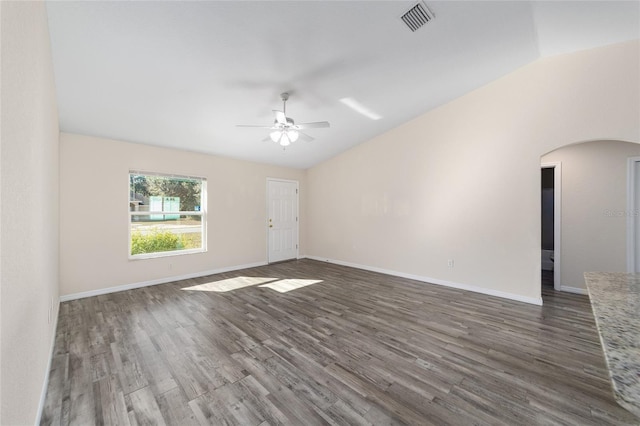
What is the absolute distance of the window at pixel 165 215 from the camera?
4.38m

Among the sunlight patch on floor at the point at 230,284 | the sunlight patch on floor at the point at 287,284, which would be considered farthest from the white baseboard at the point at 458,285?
the sunlight patch on floor at the point at 230,284

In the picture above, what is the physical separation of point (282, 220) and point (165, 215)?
265cm

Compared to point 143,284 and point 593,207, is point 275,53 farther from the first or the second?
point 593,207

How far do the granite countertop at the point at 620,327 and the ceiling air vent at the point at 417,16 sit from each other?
8.09ft

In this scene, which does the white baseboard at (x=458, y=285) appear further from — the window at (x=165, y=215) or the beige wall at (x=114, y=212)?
the window at (x=165, y=215)

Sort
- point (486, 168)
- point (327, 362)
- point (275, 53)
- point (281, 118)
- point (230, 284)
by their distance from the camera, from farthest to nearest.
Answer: point (230, 284), point (486, 168), point (281, 118), point (275, 53), point (327, 362)

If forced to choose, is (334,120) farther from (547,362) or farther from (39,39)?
(547,362)

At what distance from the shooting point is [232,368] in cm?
215

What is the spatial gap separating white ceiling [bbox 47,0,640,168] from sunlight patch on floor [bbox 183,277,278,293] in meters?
2.55

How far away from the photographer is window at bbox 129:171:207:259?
4375mm

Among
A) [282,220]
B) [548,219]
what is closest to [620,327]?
[282,220]

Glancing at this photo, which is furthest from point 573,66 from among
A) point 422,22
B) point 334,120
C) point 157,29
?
point 157,29

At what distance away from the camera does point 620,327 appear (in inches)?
36.6

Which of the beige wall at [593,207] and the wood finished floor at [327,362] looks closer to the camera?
the wood finished floor at [327,362]
